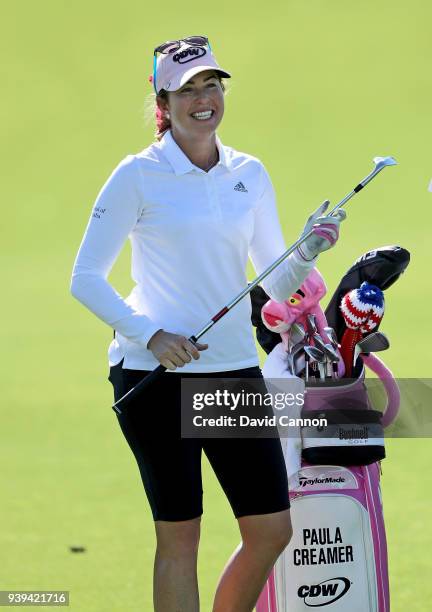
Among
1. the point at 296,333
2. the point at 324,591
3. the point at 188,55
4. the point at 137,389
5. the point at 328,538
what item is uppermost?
the point at 188,55

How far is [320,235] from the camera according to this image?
297cm

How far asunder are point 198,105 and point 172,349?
1.81ft

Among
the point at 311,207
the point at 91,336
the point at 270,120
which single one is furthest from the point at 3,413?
the point at 270,120

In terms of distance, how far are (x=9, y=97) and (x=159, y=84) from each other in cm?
694

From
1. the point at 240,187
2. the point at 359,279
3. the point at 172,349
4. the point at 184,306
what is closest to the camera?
the point at 172,349

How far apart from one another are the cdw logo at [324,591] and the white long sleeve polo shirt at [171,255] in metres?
0.57

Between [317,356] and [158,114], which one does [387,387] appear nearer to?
[317,356]

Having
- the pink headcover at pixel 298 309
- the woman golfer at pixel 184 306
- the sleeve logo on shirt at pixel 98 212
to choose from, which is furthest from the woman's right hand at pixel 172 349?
the pink headcover at pixel 298 309

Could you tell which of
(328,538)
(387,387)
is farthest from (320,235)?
(328,538)

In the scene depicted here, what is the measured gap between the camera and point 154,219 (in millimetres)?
2914

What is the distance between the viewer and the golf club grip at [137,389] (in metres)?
2.87

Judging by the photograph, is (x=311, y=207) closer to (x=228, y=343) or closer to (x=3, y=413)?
(x=3, y=413)

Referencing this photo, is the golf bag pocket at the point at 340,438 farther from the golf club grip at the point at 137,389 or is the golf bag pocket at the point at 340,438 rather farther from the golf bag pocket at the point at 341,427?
the golf club grip at the point at 137,389

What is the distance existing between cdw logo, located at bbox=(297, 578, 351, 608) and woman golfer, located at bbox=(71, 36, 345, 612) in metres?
0.20
